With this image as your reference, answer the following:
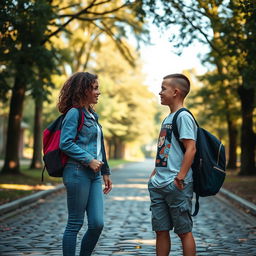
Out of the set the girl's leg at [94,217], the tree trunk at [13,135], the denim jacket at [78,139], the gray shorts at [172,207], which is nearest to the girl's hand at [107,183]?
the girl's leg at [94,217]

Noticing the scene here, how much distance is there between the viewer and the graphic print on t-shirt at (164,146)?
4.32m

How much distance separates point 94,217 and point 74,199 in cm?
23

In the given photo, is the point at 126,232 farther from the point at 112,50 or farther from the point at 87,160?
the point at 112,50

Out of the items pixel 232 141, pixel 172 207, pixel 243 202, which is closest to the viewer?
pixel 172 207

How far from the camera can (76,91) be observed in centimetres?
443

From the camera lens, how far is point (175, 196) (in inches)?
166

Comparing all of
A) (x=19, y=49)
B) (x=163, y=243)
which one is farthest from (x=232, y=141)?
(x=163, y=243)

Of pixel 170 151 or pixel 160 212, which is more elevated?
pixel 170 151

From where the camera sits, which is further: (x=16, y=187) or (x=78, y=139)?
(x=16, y=187)

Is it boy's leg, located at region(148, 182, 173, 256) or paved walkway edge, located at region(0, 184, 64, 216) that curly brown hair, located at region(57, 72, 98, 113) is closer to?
boy's leg, located at region(148, 182, 173, 256)

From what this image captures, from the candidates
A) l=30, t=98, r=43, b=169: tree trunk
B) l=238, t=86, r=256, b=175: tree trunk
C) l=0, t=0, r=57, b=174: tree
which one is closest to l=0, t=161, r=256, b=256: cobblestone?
l=0, t=0, r=57, b=174: tree

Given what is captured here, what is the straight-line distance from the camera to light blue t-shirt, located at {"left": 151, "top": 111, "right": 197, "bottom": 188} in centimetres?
422

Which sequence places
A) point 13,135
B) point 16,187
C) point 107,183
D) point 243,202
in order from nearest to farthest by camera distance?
point 107,183 < point 243,202 < point 16,187 < point 13,135

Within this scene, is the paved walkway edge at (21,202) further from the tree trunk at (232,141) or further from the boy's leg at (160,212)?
the tree trunk at (232,141)
